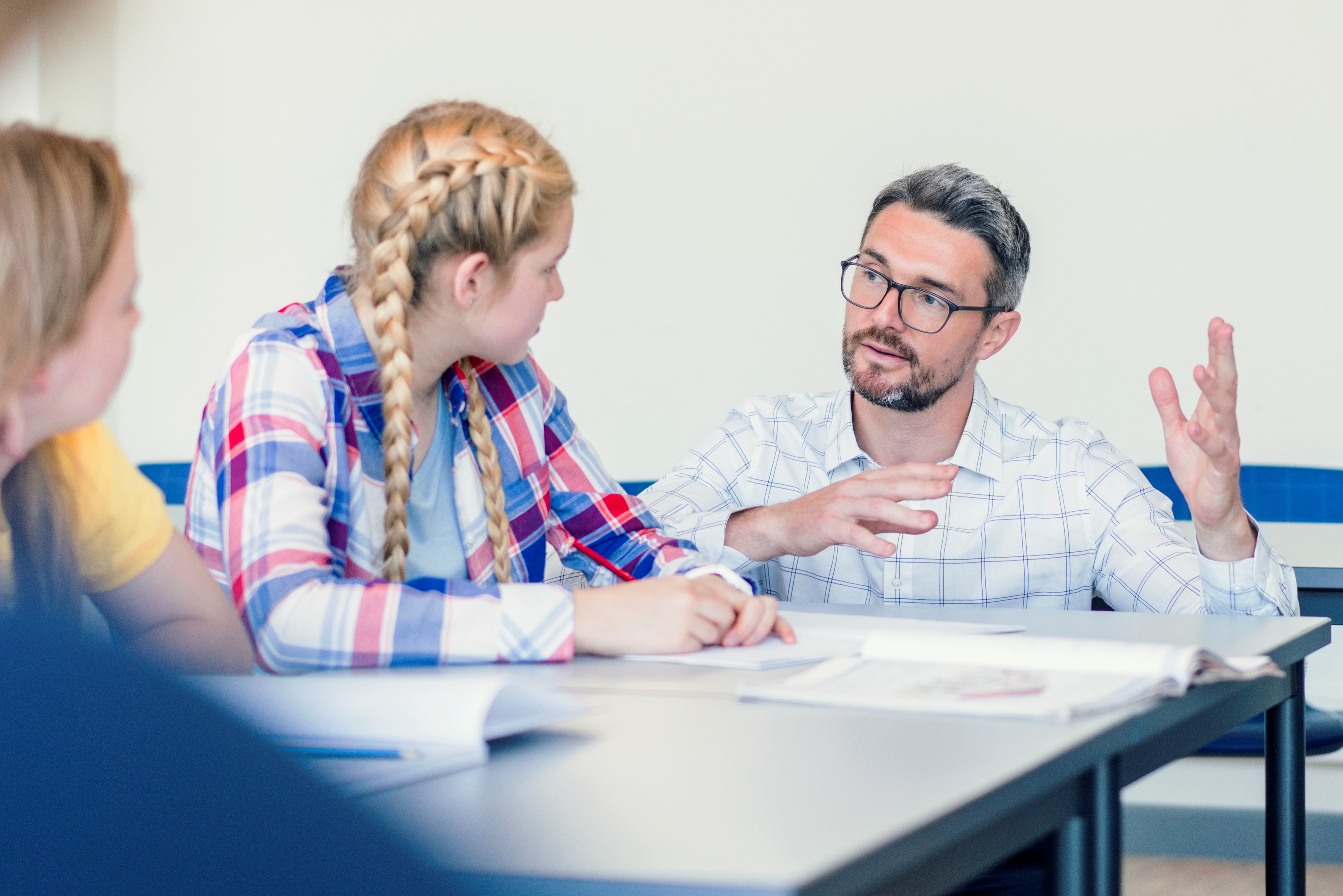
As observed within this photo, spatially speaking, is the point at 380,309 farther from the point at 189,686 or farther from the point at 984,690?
the point at 189,686

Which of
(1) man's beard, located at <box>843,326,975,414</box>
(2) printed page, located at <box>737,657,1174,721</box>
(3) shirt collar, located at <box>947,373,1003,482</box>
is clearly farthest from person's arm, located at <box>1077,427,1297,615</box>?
(2) printed page, located at <box>737,657,1174,721</box>

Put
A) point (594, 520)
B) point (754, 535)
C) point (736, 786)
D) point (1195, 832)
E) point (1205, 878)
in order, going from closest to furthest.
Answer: point (736, 786) < point (594, 520) < point (754, 535) < point (1205, 878) < point (1195, 832)

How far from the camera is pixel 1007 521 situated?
184cm

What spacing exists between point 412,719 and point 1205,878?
2.25 metres

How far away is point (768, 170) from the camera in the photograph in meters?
3.04

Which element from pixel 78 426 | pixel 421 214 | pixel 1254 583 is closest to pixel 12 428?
pixel 78 426

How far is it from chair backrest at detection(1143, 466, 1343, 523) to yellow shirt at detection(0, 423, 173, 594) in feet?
6.73

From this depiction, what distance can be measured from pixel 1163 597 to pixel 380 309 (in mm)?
1041

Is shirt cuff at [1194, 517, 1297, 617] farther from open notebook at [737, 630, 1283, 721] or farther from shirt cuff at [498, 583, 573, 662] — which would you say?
shirt cuff at [498, 583, 573, 662]

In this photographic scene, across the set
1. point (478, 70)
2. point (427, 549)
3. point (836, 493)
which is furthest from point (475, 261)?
point (478, 70)

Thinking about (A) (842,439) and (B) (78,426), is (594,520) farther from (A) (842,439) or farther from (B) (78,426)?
(B) (78,426)

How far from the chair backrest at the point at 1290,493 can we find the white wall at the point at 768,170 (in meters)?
0.10

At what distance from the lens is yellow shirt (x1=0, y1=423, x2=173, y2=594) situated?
3.37ft

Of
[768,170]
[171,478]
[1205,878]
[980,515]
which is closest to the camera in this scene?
[980,515]
